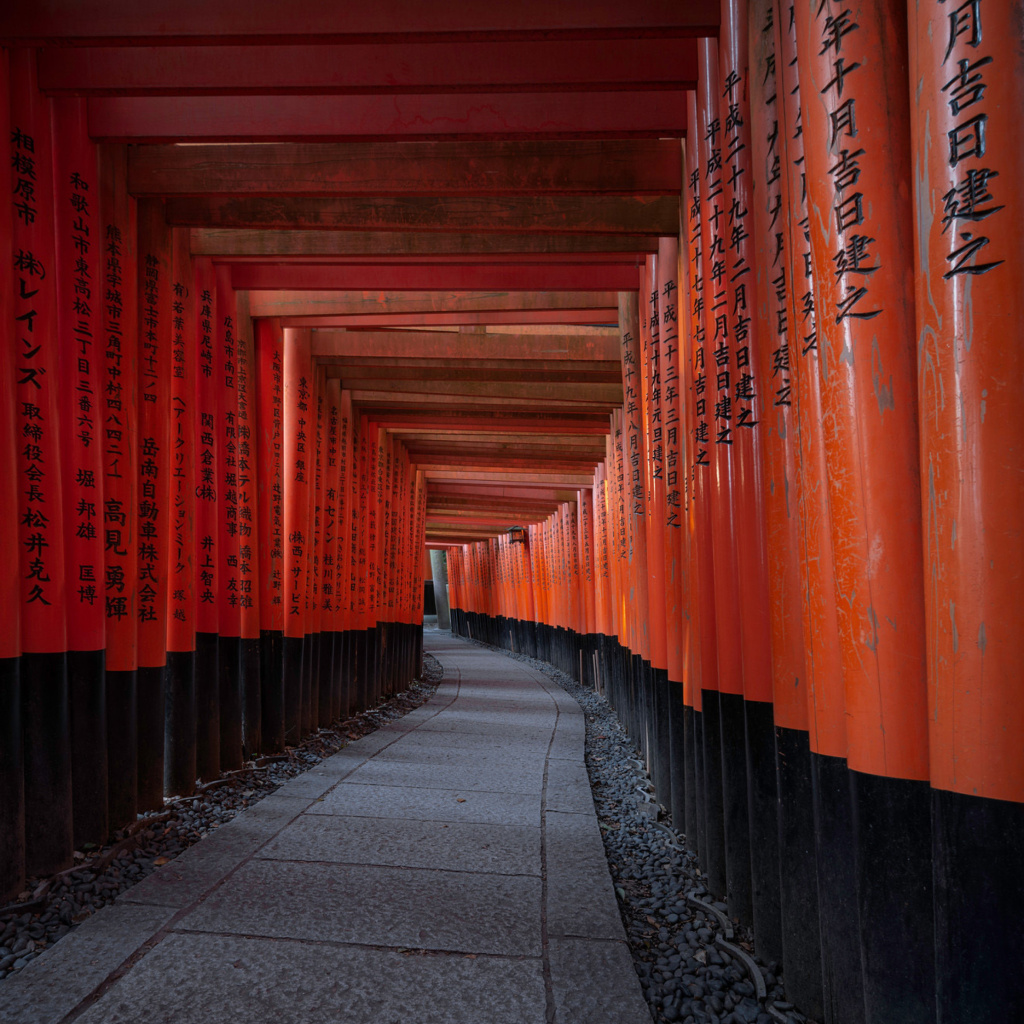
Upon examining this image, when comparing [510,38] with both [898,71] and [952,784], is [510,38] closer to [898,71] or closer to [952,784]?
[898,71]

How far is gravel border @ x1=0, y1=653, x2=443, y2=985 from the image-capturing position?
3.10 metres

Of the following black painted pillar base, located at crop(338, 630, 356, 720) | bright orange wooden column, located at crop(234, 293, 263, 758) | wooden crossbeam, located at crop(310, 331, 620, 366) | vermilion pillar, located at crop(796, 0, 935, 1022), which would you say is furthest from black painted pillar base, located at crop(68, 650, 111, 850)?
black painted pillar base, located at crop(338, 630, 356, 720)

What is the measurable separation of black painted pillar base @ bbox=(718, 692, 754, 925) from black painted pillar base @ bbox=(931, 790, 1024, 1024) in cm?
140

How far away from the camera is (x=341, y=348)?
8.20 meters

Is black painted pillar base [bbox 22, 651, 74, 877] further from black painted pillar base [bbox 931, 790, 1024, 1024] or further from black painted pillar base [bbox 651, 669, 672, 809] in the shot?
black painted pillar base [bbox 931, 790, 1024, 1024]

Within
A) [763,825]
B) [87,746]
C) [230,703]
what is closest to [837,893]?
[763,825]

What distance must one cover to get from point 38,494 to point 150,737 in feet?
6.03

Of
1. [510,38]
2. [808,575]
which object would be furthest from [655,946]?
[510,38]

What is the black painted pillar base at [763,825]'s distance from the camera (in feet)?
9.22

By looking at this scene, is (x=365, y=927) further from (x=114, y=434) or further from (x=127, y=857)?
(x=114, y=434)

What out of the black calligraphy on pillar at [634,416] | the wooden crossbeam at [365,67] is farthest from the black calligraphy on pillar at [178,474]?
the black calligraphy on pillar at [634,416]

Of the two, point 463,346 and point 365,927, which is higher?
point 463,346

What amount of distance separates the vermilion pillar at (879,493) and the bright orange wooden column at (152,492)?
409 centimetres

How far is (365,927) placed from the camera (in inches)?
118
